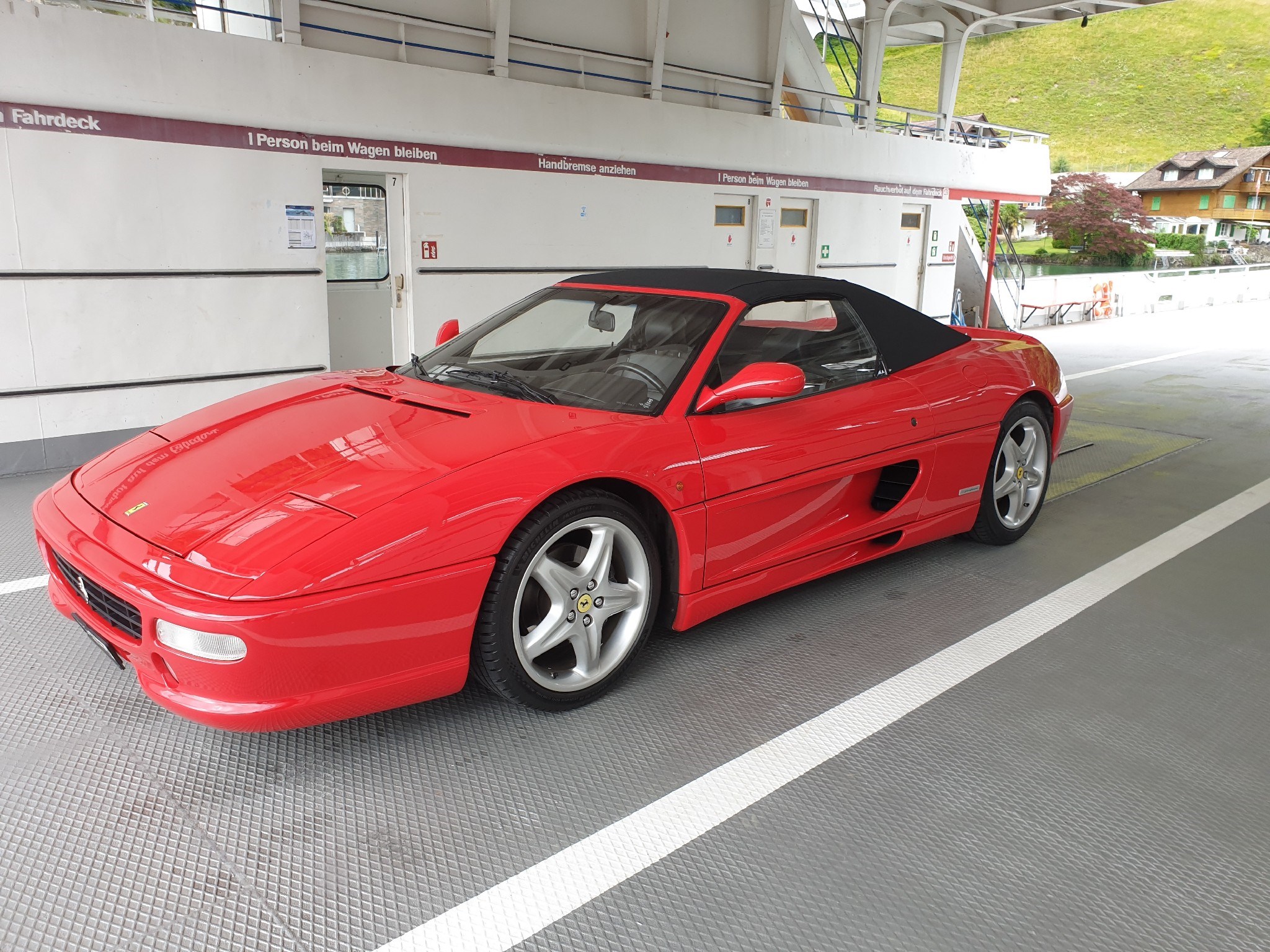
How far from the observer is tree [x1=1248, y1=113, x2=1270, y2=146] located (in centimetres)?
8025

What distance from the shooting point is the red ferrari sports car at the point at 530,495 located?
220 cm

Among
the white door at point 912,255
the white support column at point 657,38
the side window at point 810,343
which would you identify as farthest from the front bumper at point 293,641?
the white door at point 912,255

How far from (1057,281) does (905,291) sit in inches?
207

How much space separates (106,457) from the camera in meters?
2.97

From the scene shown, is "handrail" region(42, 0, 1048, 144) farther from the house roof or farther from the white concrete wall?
the house roof

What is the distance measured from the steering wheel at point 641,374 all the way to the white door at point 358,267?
4507 millimetres

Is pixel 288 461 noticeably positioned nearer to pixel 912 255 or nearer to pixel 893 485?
pixel 893 485

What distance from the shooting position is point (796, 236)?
11.2 meters

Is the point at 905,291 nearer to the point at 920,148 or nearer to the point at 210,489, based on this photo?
the point at 920,148

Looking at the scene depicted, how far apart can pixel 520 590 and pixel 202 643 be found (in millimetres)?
813

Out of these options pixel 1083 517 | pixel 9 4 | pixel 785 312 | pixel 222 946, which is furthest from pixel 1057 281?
pixel 222 946

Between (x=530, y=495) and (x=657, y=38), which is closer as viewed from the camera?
(x=530, y=495)

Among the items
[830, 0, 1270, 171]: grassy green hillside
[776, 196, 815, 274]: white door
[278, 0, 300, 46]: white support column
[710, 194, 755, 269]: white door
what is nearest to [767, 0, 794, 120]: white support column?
[776, 196, 815, 274]: white door

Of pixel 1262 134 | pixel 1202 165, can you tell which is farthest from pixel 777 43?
pixel 1262 134
